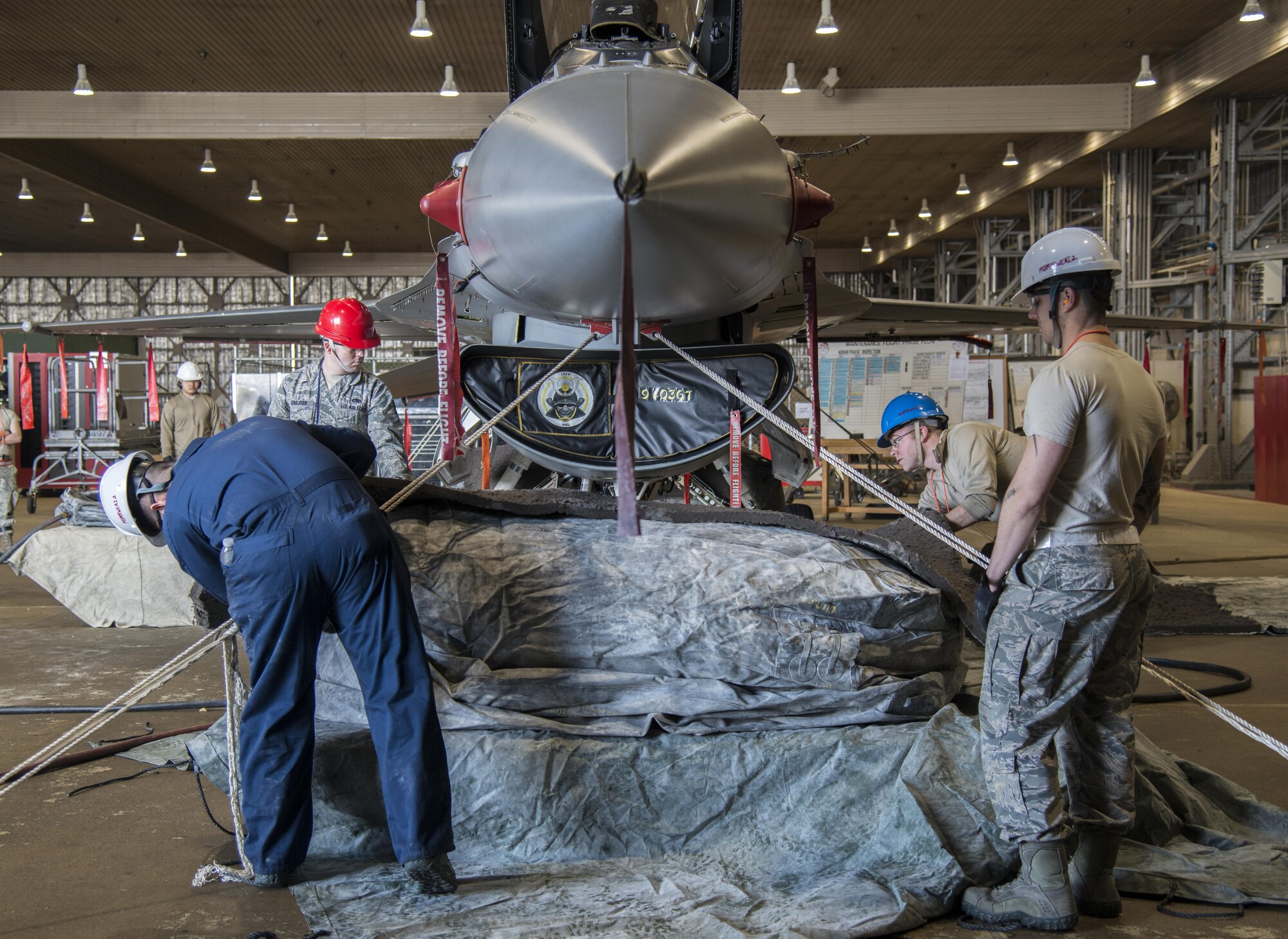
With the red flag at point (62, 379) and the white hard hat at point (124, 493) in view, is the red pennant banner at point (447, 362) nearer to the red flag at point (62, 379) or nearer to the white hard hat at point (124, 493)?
the white hard hat at point (124, 493)

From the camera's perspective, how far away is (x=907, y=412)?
411cm

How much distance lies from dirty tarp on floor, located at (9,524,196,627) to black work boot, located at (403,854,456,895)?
441 cm

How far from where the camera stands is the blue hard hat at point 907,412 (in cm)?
408

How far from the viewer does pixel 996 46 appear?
1488cm

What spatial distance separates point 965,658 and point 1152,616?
8.17 feet

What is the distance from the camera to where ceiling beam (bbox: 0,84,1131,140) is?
52.8 feet

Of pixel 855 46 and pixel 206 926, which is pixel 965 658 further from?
pixel 855 46

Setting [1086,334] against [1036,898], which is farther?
[1086,334]

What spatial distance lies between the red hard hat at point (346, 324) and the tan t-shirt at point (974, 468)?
8.29 feet

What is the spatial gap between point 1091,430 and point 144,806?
3.24 meters

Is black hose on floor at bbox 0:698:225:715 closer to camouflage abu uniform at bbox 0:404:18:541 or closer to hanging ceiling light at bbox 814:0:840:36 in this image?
camouflage abu uniform at bbox 0:404:18:541

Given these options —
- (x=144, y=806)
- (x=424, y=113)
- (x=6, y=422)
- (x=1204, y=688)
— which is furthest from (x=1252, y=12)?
(x=6, y=422)

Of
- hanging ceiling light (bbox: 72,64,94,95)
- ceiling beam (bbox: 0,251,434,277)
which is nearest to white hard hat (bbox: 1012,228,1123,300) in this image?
hanging ceiling light (bbox: 72,64,94,95)

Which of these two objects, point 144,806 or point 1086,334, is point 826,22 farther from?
point 144,806
